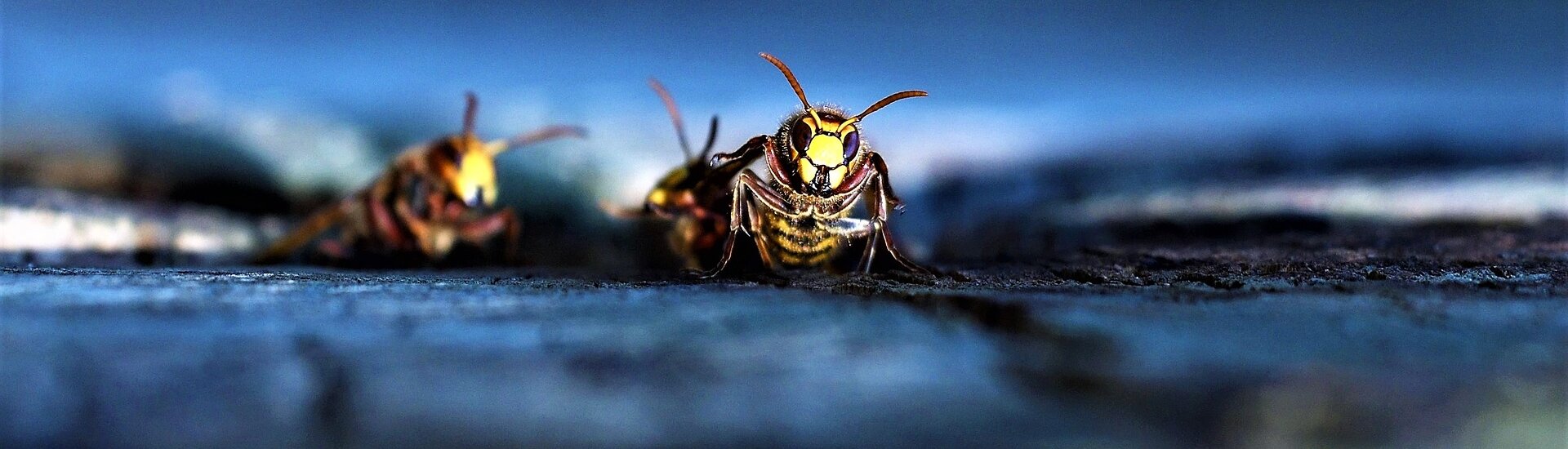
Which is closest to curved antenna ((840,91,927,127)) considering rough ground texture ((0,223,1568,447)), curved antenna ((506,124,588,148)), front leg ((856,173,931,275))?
front leg ((856,173,931,275))

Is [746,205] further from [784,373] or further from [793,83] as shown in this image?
[784,373]

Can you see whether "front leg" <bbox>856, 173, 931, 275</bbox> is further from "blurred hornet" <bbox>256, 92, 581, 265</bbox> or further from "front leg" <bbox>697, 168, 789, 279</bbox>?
"blurred hornet" <bbox>256, 92, 581, 265</bbox>

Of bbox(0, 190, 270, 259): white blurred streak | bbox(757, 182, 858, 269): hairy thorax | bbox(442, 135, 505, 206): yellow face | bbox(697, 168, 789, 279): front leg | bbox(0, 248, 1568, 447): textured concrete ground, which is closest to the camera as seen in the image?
bbox(0, 248, 1568, 447): textured concrete ground

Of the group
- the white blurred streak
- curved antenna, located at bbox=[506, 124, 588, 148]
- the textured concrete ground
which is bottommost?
the textured concrete ground

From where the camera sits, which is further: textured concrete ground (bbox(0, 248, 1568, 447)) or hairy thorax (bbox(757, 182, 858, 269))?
hairy thorax (bbox(757, 182, 858, 269))

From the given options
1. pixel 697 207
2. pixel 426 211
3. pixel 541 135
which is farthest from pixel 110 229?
pixel 697 207

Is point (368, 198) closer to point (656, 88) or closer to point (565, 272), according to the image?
point (656, 88)

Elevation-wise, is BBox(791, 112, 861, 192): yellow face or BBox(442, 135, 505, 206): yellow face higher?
BBox(442, 135, 505, 206): yellow face

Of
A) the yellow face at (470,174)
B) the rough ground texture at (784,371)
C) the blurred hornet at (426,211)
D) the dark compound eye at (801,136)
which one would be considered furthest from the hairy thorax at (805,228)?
the yellow face at (470,174)
